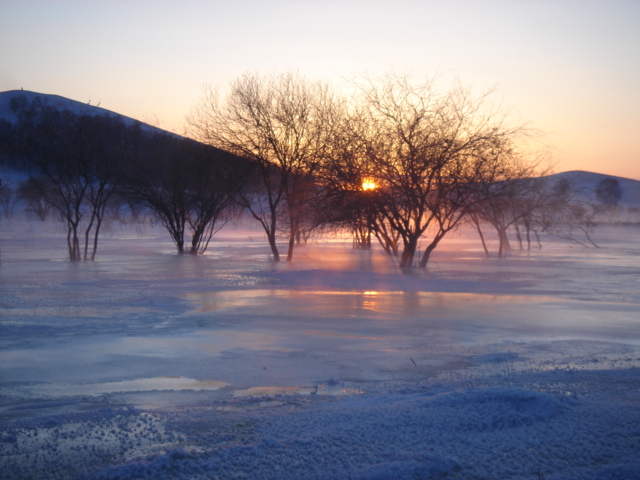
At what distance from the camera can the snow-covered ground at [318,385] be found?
3.79 meters

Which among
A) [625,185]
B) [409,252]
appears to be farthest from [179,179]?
[625,185]

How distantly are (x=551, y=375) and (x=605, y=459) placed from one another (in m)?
2.12

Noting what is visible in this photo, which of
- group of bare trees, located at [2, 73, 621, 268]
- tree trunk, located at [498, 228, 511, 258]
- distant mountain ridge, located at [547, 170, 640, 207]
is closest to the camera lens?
group of bare trees, located at [2, 73, 621, 268]

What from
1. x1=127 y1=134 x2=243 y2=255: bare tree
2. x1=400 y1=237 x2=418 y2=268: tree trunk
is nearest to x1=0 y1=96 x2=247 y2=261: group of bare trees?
x1=127 y1=134 x2=243 y2=255: bare tree

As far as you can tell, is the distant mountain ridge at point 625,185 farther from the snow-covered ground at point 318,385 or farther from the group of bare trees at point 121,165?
the snow-covered ground at point 318,385

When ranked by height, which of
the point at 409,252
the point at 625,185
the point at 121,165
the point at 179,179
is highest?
the point at 625,185

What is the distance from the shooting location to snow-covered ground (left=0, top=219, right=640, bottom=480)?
3795mm

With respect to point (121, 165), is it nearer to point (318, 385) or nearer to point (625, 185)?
point (318, 385)

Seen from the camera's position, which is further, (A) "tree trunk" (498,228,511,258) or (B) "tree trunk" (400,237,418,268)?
(A) "tree trunk" (498,228,511,258)

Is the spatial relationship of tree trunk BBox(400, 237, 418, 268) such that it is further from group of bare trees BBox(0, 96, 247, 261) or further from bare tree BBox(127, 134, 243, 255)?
bare tree BBox(127, 134, 243, 255)

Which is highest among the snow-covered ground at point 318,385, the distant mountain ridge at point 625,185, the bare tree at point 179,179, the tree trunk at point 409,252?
the distant mountain ridge at point 625,185

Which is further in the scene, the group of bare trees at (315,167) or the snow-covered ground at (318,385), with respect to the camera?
the group of bare trees at (315,167)

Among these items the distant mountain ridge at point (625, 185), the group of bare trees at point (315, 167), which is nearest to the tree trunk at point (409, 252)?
the group of bare trees at point (315, 167)

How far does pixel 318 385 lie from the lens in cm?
597
